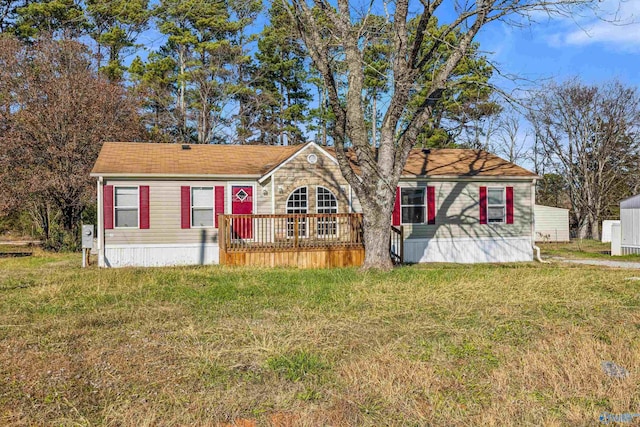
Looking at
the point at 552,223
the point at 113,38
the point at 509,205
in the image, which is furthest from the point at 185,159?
the point at 552,223

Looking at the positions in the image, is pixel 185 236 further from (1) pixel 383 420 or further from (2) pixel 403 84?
(1) pixel 383 420

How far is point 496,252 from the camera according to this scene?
1625cm

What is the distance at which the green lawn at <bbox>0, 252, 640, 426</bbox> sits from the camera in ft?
11.2

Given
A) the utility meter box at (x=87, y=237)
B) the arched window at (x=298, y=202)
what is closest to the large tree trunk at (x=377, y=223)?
the arched window at (x=298, y=202)

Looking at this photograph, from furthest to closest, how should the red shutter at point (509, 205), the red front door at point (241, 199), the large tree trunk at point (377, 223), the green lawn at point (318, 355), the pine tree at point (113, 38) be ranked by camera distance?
1. the pine tree at point (113, 38)
2. the red shutter at point (509, 205)
3. the red front door at point (241, 199)
4. the large tree trunk at point (377, 223)
5. the green lawn at point (318, 355)

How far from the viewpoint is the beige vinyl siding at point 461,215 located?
15688 mm

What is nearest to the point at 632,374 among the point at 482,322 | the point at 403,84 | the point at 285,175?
the point at 482,322

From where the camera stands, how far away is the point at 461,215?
15969 mm

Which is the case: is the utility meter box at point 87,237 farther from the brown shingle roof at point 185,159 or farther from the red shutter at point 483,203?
the red shutter at point 483,203

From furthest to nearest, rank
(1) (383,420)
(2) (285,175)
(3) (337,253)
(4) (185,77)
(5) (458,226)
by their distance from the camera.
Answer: (4) (185,77)
(5) (458,226)
(2) (285,175)
(3) (337,253)
(1) (383,420)

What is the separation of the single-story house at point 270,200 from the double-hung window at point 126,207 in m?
0.03

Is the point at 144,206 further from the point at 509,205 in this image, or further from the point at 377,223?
the point at 509,205

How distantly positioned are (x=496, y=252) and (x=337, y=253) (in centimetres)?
628

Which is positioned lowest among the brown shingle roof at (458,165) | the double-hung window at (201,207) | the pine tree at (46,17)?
the double-hung window at (201,207)
